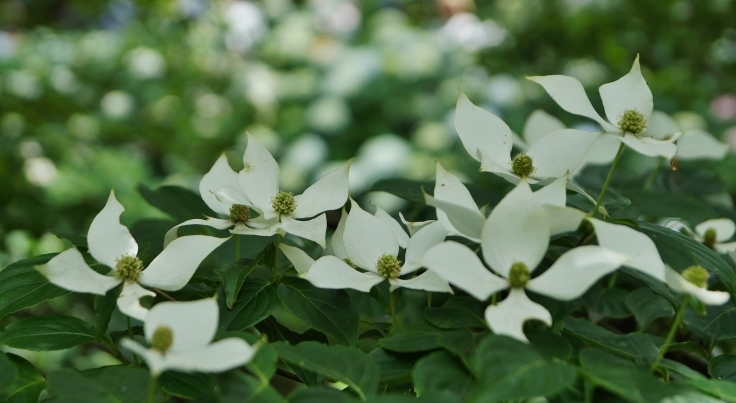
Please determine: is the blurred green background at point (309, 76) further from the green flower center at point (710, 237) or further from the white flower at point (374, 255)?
the white flower at point (374, 255)

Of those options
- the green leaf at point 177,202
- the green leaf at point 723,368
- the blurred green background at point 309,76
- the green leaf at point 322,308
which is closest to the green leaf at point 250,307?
the green leaf at point 322,308

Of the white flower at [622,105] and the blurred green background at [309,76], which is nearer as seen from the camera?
the white flower at [622,105]

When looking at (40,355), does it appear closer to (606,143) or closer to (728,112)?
Answer: (606,143)

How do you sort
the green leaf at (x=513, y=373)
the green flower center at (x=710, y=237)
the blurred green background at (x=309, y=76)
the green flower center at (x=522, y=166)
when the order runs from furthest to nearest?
the blurred green background at (x=309, y=76)
the green flower center at (x=710, y=237)
the green flower center at (x=522, y=166)
the green leaf at (x=513, y=373)

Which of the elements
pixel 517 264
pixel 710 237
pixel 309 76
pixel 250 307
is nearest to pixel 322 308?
pixel 250 307

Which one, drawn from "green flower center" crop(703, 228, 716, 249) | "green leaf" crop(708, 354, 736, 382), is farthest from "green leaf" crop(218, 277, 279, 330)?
"green flower center" crop(703, 228, 716, 249)

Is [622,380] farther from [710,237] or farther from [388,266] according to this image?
[710,237]

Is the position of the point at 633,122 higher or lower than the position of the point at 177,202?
higher
